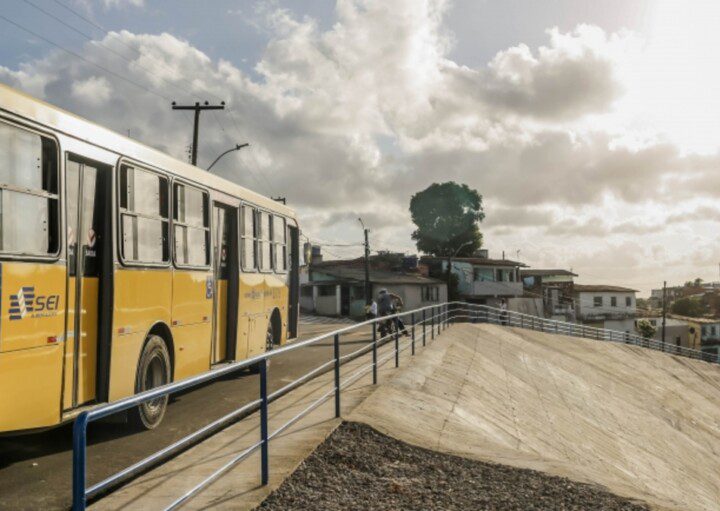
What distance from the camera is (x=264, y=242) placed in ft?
43.6

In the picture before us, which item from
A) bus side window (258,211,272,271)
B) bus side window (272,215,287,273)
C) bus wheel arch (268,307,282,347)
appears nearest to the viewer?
bus side window (258,211,272,271)

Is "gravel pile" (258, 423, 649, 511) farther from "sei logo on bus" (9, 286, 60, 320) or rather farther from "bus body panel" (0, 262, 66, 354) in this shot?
"sei logo on bus" (9, 286, 60, 320)

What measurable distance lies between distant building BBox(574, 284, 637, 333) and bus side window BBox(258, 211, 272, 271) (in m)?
62.9

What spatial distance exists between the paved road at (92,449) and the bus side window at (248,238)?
2306 mm

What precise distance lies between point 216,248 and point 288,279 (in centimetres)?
475

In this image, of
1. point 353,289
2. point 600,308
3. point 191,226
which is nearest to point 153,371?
point 191,226

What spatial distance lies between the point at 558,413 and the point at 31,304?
1416 centimetres

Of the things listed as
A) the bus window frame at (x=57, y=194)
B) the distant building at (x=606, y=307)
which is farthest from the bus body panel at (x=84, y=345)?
the distant building at (x=606, y=307)

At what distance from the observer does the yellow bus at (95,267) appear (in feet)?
19.9

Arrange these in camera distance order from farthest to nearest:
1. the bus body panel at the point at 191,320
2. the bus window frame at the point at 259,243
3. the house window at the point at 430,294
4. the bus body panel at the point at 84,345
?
1. the house window at the point at 430,294
2. the bus window frame at the point at 259,243
3. the bus body panel at the point at 191,320
4. the bus body panel at the point at 84,345

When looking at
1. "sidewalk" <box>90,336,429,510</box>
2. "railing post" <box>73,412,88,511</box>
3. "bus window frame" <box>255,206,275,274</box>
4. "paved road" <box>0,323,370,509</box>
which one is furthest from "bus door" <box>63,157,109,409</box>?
"bus window frame" <box>255,206,275,274</box>

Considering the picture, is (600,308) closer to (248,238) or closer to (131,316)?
(248,238)

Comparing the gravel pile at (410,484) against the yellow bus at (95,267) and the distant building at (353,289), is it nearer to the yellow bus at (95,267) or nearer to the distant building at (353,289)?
the yellow bus at (95,267)

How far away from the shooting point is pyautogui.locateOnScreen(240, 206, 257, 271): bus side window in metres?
11.9
